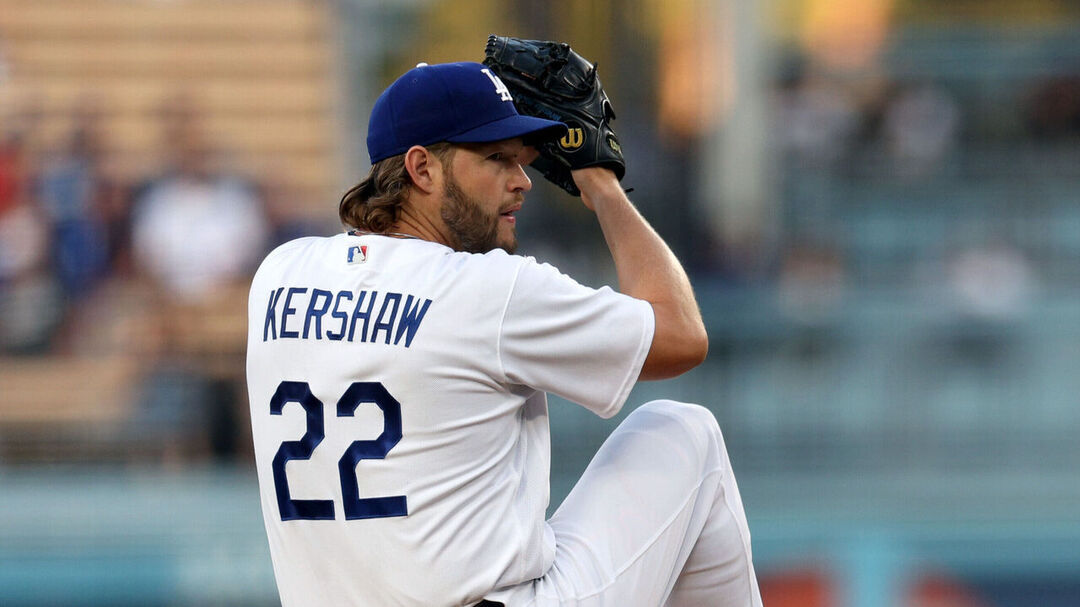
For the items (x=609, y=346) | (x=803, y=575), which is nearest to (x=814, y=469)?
(x=803, y=575)

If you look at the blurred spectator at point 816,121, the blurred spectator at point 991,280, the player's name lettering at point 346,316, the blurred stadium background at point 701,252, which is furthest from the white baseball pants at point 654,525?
the blurred spectator at point 816,121

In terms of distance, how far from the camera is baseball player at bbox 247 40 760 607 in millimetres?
2461

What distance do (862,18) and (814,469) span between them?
3.76 meters

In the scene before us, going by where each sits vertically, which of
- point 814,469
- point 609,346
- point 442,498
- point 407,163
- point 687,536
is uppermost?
point 407,163

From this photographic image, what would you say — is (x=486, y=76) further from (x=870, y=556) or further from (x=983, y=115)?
(x=983, y=115)

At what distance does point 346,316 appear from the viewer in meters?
2.49

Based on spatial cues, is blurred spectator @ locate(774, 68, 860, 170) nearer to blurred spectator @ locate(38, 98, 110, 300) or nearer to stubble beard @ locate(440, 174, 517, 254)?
blurred spectator @ locate(38, 98, 110, 300)

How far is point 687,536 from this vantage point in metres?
2.82

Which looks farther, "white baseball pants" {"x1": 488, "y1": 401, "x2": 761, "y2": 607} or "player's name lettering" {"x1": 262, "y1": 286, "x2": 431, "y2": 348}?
"white baseball pants" {"x1": 488, "y1": 401, "x2": 761, "y2": 607}

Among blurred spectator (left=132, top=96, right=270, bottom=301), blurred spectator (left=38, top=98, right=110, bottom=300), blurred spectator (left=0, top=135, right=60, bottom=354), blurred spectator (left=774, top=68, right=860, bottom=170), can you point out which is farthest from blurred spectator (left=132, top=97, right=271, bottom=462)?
blurred spectator (left=774, top=68, right=860, bottom=170)

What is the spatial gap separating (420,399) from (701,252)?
498 cm

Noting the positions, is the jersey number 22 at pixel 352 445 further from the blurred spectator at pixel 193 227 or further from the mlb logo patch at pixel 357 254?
the blurred spectator at pixel 193 227

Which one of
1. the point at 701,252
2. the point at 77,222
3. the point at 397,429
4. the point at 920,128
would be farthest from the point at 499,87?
the point at 920,128

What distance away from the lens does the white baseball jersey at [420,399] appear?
2.45m
